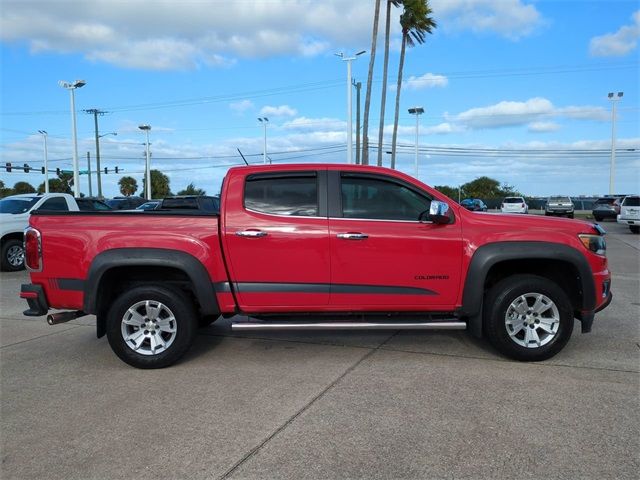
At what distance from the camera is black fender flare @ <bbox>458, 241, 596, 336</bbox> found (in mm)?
4880

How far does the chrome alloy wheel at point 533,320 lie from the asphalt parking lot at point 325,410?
0.81 feet

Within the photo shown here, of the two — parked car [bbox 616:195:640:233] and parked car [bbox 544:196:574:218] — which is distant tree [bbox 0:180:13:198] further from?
parked car [bbox 616:195:640:233]

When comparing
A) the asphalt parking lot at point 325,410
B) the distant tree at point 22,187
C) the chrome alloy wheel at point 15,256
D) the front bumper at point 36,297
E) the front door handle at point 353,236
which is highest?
the distant tree at point 22,187

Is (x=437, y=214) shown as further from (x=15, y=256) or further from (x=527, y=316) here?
(x=15, y=256)

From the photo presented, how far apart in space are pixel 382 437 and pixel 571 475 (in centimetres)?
115

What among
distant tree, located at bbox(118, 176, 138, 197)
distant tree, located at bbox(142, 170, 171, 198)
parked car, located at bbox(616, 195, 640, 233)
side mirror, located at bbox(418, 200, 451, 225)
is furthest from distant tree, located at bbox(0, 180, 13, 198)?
side mirror, located at bbox(418, 200, 451, 225)

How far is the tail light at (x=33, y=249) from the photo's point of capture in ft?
16.5

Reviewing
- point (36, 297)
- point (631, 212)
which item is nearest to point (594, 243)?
point (36, 297)

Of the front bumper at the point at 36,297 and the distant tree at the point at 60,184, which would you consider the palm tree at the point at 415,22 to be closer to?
the front bumper at the point at 36,297

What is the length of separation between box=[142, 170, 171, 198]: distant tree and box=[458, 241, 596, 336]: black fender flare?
283 feet

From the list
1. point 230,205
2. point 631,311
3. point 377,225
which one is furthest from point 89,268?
point 631,311

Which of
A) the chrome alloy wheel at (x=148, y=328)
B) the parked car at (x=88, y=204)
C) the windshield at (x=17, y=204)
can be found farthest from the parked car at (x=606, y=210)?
the chrome alloy wheel at (x=148, y=328)

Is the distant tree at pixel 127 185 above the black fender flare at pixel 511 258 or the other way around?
above

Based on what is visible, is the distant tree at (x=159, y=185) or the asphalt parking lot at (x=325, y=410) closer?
the asphalt parking lot at (x=325, y=410)
